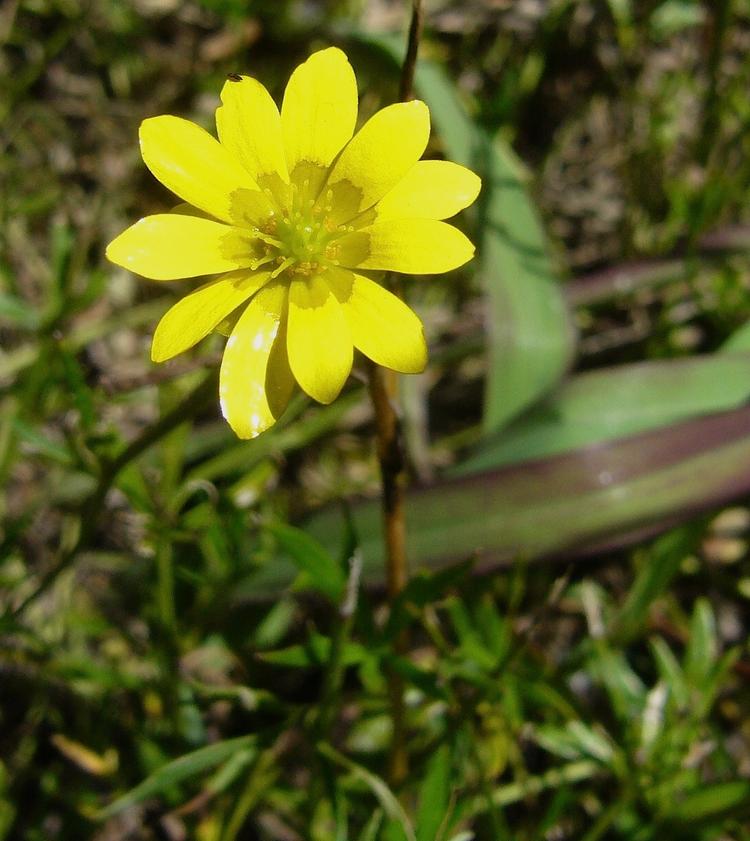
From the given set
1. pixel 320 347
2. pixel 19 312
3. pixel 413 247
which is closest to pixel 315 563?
pixel 320 347

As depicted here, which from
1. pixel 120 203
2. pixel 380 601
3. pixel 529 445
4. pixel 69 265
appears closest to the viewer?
pixel 529 445

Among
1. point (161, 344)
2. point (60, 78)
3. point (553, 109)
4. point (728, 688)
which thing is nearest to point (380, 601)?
point (728, 688)

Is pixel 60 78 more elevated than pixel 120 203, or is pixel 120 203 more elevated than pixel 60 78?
pixel 60 78

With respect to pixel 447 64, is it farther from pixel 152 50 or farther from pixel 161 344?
pixel 161 344

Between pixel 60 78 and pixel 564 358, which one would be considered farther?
pixel 60 78

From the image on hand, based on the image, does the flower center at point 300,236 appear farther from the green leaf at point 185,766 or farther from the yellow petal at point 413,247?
the green leaf at point 185,766

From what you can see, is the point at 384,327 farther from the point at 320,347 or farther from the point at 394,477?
the point at 394,477
